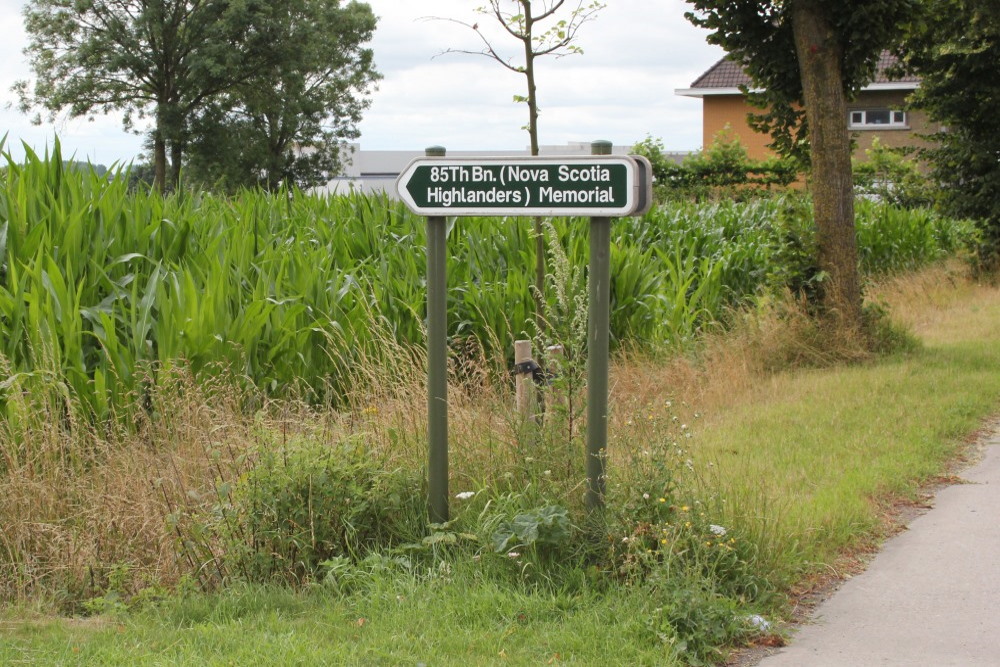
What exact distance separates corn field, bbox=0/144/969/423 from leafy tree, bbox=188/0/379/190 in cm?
3680

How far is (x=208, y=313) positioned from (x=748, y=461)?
3.53 m

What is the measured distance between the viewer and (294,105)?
175ft

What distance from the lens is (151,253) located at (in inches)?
337

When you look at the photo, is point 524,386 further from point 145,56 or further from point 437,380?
point 145,56

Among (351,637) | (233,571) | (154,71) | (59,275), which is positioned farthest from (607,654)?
(154,71)

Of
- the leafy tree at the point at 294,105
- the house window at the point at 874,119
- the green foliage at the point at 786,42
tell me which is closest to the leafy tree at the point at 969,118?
the green foliage at the point at 786,42

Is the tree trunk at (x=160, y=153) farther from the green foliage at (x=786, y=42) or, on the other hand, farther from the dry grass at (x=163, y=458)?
the dry grass at (x=163, y=458)

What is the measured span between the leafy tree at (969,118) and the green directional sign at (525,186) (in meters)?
13.6

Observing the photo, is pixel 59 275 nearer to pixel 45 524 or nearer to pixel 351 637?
pixel 45 524

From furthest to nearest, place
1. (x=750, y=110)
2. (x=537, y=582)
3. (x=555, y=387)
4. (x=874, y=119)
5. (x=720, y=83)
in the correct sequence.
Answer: (x=874, y=119), (x=720, y=83), (x=750, y=110), (x=555, y=387), (x=537, y=582)

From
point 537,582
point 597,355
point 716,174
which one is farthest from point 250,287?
point 716,174

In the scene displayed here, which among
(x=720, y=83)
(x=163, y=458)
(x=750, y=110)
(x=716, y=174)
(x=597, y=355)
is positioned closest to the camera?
(x=597, y=355)

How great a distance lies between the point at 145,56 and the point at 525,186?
4825cm

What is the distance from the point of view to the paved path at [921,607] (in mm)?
4172
